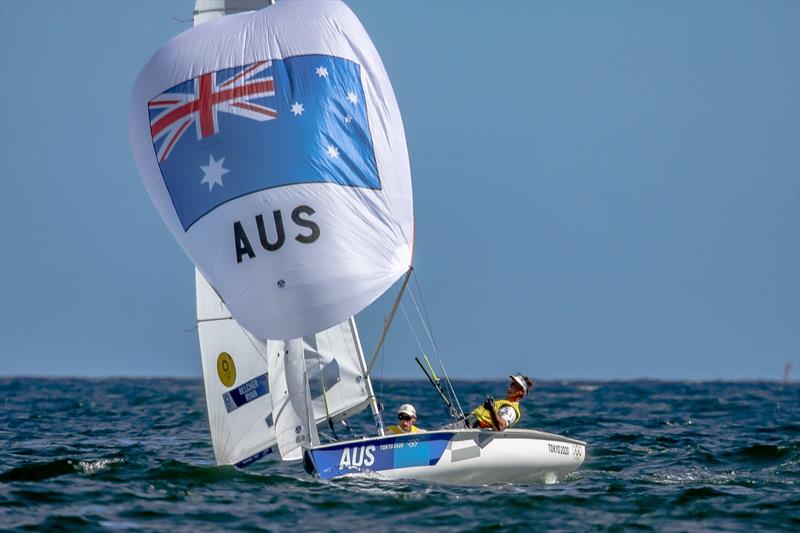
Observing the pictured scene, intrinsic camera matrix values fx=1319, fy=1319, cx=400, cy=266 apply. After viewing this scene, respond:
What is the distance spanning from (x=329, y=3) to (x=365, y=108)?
1517 mm

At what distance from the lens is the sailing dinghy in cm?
1550

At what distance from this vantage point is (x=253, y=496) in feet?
51.4

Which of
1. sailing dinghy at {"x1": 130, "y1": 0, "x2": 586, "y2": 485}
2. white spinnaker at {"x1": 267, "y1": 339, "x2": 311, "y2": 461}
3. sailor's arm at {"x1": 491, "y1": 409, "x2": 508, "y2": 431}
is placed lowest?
sailor's arm at {"x1": 491, "y1": 409, "x2": 508, "y2": 431}

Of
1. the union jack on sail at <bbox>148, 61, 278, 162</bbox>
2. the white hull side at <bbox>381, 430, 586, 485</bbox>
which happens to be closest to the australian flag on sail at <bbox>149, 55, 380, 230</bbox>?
the union jack on sail at <bbox>148, 61, 278, 162</bbox>

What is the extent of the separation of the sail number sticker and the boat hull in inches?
121

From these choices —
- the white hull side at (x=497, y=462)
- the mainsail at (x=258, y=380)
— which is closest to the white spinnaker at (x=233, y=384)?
the mainsail at (x=258, y=380)

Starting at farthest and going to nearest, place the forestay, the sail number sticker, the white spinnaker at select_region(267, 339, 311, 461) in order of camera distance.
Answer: the sail number sticker, the white spinnaker at select_region(267, 339, 311, 461), the forestay

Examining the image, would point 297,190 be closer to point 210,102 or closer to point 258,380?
point 210,102

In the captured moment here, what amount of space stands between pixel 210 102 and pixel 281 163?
1.20 m

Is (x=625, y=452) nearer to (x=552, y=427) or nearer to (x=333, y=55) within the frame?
(x=552, y=427)

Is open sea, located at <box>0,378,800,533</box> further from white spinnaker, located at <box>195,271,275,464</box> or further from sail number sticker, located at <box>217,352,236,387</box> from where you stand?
sail number sticker, located at <box>217,352,236,387</box>

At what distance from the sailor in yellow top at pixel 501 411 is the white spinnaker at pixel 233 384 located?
122 inches

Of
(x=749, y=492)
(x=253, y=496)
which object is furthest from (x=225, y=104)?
(x=749, y=492)

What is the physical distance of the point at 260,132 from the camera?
15.7m
